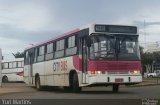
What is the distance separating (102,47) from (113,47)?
55 cm

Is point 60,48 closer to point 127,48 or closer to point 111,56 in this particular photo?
Result: point 111,56

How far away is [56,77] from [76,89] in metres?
3.31

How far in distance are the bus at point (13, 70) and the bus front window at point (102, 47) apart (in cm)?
2982

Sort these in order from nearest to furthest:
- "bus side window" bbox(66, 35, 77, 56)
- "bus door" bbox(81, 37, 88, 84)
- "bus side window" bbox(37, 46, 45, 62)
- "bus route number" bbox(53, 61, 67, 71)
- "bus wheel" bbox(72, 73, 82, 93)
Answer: "bus door" bbox(81, 37, 88, 84), "bus wheel" bbox(72, 73, 82, 93), "bus side window" bbox(66, 35, 77, 56), "bus route number" bbox(53, 61, 67, 71), "bus side window" bbox(37, 46, 45, 62)

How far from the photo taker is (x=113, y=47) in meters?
22.3

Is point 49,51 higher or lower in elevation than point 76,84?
higher

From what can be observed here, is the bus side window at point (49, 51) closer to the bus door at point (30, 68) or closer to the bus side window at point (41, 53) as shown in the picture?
the bus side window at point (41, 53)

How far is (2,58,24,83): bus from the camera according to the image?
52031mm

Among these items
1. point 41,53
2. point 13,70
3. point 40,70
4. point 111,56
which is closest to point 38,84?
point 40,70

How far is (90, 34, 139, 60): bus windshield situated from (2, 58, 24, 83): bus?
29.9 m

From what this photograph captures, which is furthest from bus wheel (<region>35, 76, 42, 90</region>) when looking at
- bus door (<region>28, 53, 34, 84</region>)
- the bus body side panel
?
bus door (<region>28, 53, 34, 84</region>)

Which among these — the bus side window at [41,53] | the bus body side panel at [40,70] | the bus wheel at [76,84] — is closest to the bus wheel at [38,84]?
the bus body side panel at [40,70]

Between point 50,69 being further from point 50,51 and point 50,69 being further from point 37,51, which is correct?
point 37,51

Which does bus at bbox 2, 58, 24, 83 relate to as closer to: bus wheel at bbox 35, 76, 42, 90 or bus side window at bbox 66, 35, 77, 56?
bus wheel at bbox 35, 76, 42, 90
